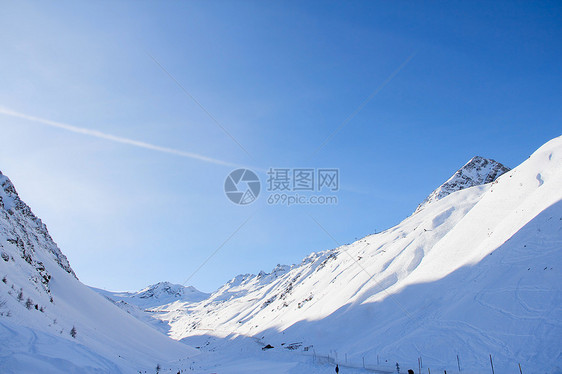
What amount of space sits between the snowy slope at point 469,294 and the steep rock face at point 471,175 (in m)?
49.3

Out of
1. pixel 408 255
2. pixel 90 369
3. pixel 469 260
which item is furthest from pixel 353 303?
pixel 90 369

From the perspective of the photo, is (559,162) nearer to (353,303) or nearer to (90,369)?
(353,303)

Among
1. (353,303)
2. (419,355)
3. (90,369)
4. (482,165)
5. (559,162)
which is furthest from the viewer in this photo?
(482,165)

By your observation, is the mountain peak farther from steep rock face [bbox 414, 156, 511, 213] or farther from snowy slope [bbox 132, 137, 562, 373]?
steep rock face [bbox 414, 156, 511, 213]

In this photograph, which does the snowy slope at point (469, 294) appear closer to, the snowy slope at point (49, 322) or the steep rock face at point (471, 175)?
the snowy slope at point (49, 322)

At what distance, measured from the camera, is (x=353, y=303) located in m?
48.7

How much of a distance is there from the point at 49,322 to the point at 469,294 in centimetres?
3493

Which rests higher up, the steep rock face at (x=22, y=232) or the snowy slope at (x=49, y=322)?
the steep rock face at (x=22, y=232)

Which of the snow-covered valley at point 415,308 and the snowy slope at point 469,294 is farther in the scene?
the snowy slope at point 469,294

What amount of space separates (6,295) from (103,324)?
2329cm

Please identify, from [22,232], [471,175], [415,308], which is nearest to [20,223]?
[22,232]

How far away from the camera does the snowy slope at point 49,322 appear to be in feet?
41.4

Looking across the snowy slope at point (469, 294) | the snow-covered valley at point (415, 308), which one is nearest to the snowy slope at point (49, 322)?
the snow-covered valley at point (415, 308)

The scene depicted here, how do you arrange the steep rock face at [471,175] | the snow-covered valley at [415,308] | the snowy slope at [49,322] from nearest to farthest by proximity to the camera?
the snowy slope at [49,322] → the snow-covered valley at [415,308] → the steep rock face at [471,175]
